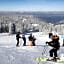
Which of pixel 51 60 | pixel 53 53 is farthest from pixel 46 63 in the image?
pixel 53 53

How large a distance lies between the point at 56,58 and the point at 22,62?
149cm

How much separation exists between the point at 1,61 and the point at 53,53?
8.08 feet

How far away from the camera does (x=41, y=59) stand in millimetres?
12844

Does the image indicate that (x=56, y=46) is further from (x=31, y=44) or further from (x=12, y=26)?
(x=12, y=26)

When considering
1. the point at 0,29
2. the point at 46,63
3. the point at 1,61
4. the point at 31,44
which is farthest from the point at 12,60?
the point at 0,29

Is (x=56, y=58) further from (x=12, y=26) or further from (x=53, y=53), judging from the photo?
(x=12, y=26)

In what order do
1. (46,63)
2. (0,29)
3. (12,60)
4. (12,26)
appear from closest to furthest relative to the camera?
(46,63) < (12,60) < (12,26) < (0,29)

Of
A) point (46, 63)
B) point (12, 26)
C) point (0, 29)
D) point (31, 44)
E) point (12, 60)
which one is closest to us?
point (46, 63)

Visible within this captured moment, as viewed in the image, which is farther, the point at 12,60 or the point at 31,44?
the point at 31,44

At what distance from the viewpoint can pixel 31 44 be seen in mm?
19203

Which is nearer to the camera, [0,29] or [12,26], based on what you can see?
[12,26]

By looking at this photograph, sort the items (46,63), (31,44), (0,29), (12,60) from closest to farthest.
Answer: (46,63) < (12,60) < (31,44) < (0,29)

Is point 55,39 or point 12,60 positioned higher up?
point 55,39

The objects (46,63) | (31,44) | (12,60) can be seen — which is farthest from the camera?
(31,44)
